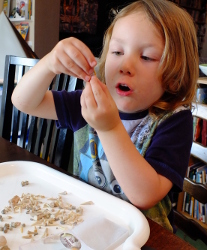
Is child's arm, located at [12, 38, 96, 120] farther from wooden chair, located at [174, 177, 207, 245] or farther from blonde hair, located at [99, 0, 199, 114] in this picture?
wooden chair, located at [174, 177, 207, 245]

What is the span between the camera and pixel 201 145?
1.63 m

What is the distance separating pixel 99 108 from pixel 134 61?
0.18 meters

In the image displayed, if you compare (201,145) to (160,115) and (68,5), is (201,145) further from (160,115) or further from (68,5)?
(68,5)

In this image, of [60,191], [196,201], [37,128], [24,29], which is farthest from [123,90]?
[24,29]

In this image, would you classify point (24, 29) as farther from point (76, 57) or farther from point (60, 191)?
point (60, 191)

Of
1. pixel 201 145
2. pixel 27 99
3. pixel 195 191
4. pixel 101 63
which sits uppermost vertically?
pixel 101 63

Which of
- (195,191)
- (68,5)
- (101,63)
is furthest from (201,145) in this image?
(68,5)

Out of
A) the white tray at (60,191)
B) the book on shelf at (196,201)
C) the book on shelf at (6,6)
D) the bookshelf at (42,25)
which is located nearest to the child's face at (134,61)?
the white tray at (60,191)

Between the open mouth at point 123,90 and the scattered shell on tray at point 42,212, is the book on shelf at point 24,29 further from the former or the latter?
the scattered shell on tray at point 42,212

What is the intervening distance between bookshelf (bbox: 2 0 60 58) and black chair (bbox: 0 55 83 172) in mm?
1269

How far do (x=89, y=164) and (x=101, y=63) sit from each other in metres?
0.31

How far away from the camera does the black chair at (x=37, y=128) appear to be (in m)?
1.04

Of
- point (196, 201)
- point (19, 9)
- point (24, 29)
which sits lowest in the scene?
point (196, 201)

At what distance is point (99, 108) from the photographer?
1.87 ft
